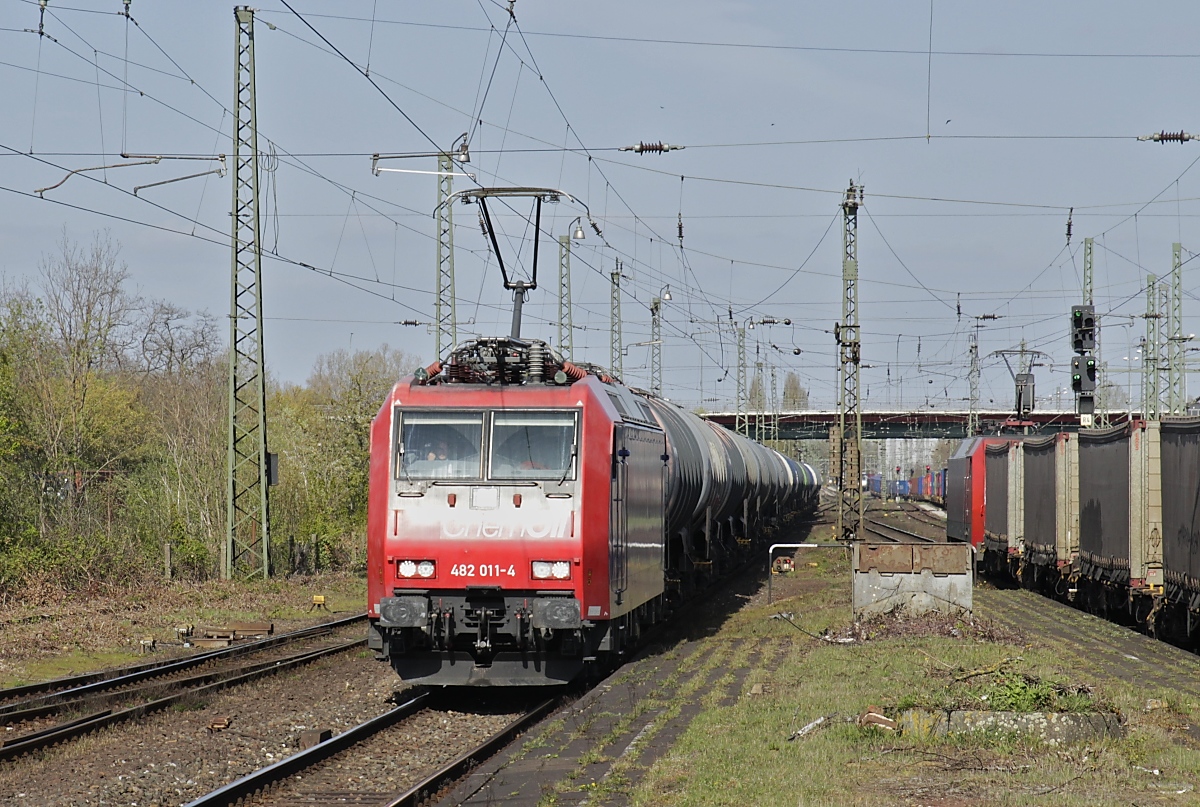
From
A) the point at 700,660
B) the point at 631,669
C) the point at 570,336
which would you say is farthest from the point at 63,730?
the point at 570,336

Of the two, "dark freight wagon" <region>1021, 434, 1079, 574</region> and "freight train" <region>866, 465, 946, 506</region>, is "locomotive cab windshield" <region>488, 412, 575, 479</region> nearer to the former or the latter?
"dark freight wagon" <region>1021, 434, 1079, 574</region>

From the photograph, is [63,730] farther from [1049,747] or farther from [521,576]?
[1049,747]

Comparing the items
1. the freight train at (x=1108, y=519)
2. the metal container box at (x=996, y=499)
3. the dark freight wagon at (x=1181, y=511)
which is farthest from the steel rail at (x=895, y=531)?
the dark freight wagon at (x=1181, y=511)

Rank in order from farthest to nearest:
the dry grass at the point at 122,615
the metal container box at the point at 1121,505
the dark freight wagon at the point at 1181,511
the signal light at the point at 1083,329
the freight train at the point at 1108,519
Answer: the signal light at the point at 1083,329, the metal container box at the point at 1121,505, the dry grass at the point at 122,615, the freight train at the point at 1108,519, the dark freight wagon at the point at 1181,511

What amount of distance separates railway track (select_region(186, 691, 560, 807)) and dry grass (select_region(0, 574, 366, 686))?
6.79 metres

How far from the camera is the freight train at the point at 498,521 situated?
13062mm

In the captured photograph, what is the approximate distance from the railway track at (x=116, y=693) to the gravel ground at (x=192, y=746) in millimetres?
175

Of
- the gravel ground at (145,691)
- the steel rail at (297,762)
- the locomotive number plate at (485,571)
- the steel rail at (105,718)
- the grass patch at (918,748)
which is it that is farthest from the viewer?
the locomotive number plate at (485,571)

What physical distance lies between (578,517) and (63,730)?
5248mm

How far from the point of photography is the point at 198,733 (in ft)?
39.6

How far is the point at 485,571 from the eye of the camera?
1305cm

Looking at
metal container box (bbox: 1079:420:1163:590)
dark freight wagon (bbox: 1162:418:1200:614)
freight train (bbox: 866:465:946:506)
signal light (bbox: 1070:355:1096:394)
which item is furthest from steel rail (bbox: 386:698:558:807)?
freight train (bbox: 866:465:946:506)

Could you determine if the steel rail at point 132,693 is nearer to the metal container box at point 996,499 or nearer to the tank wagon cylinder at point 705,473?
the tank wagon cylinder at point 705,473

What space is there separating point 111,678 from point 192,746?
4.78m
